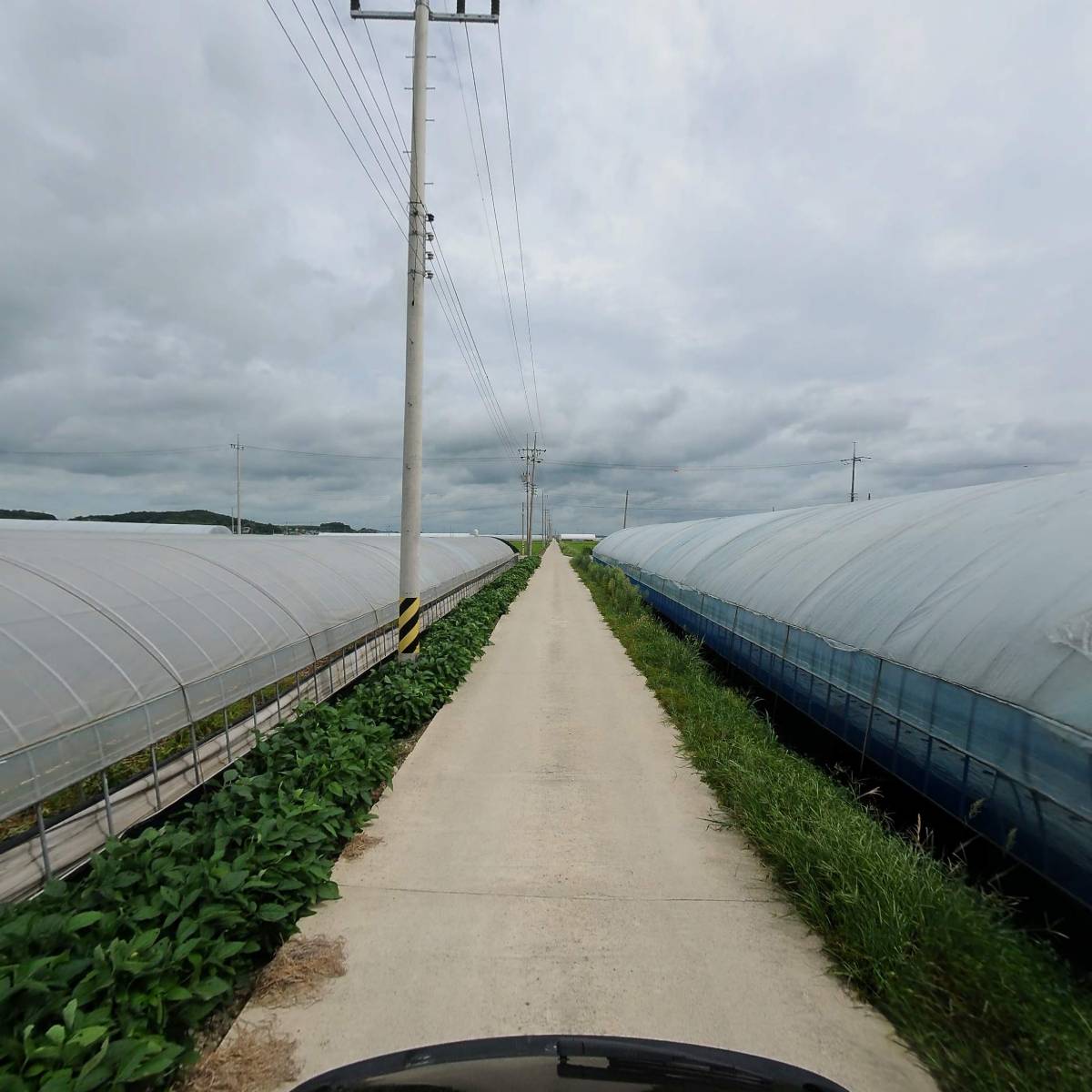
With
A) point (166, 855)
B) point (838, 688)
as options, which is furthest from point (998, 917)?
point (166, 855)

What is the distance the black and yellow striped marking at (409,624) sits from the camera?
865 centimetres

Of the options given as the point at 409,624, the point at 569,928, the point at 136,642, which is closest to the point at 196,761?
the point at 136,642

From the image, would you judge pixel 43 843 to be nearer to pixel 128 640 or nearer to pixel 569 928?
pixel 128 640

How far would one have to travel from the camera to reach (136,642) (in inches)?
187

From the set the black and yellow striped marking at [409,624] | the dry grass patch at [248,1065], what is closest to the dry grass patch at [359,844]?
the dry grass patch at [248,1065]

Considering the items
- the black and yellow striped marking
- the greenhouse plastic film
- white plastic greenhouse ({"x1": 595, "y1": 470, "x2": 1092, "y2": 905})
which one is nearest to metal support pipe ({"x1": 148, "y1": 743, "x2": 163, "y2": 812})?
the greenhouse plastic film

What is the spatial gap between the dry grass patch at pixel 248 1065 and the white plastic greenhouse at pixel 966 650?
4.01m

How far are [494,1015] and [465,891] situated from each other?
1.20 metres

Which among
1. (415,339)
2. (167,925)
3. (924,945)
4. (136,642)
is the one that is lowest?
(924,945)

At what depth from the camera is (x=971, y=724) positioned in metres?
4.18

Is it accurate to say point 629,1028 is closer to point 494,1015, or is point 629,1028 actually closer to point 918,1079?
point 494,1015

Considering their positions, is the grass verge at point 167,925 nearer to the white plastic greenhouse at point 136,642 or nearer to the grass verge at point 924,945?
the white plastic greenhouse at point 136,642

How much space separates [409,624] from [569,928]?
18.0 feet

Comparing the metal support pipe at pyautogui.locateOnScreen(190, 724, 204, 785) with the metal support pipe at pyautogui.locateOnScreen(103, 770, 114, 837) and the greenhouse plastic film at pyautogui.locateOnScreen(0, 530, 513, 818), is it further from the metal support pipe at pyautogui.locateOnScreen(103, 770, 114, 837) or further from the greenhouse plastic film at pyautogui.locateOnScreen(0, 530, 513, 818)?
the metal support pipe at pyautogui.locateOnScreen(103, 770, 114, 837)
